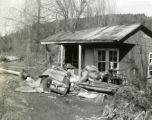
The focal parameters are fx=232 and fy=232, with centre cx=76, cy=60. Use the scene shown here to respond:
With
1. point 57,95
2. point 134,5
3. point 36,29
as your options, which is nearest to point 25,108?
point 57,95

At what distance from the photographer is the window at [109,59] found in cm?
1505

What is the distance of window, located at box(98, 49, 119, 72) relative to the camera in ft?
49.4

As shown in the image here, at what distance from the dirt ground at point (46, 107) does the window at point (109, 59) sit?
359 cm

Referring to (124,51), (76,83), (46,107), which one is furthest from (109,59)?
(46,107)

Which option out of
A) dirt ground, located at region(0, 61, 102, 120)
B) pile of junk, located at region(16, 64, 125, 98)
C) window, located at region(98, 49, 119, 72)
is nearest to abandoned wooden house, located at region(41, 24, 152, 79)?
window, located at region(98, 49, 119, 72)

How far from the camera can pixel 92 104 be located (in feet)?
38.8

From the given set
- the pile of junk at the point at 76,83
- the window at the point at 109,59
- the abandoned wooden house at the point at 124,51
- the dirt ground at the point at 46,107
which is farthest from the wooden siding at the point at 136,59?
the dirt ground at the point at 46,107

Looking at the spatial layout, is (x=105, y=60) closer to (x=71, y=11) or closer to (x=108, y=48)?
(x=108, y=48)

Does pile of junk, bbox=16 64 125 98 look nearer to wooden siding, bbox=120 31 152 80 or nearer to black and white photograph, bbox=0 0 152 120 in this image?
black and white photograph, bbox=0 0 152 120

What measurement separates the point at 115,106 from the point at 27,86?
26.2ft

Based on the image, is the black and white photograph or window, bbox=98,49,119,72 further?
window, bbox=98,49,119,72

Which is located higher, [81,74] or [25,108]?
[81,74]

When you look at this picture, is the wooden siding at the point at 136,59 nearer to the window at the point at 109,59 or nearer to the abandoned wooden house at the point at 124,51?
the abandoned wooden house at the point at 124,51

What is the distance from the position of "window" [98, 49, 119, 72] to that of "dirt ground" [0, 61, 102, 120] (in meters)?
3.59
